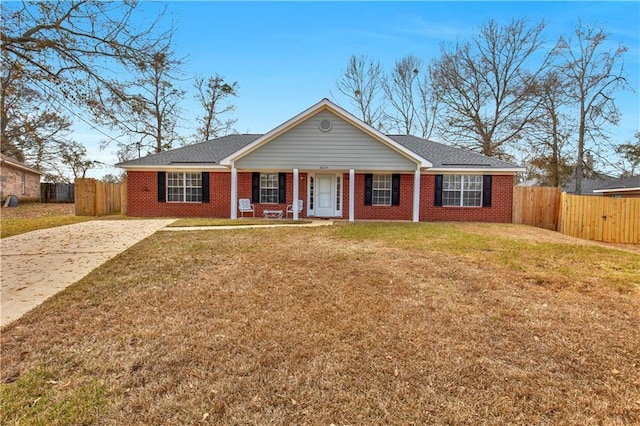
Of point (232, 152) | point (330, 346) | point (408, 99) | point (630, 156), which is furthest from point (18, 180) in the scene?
point (630, 156)

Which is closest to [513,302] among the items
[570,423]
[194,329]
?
[570,423]

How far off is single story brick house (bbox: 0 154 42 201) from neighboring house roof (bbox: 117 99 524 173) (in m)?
12.0

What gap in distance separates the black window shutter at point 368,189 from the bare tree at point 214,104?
18.8 m

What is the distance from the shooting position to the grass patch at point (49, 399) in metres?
2.44

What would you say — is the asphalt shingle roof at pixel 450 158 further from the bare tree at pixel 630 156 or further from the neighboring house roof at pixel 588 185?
the bare tree at pixel 630 156

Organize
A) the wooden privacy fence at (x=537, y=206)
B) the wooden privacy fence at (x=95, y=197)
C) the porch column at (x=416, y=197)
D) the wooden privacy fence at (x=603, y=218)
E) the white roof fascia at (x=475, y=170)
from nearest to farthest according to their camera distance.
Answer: the wooden privacy fence at (x=603, y=218) < the porch column at (x=416, y=197) < the white roof fascia at (x=475, y=170) < the wooden privacy fence at (x=537, y=206) < the wooden privacy fence at (x=95, y=197)

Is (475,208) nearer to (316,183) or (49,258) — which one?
(316,183)

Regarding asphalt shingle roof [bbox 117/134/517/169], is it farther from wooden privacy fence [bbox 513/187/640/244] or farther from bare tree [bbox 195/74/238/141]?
bare tree [bbox 195/74/238/141]

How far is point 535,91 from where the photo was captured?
78.8ft

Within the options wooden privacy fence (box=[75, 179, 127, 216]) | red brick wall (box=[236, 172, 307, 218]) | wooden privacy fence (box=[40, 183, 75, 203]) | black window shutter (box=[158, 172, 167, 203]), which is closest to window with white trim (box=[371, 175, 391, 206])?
red brick wall (box=[236, 172, 307, 218])

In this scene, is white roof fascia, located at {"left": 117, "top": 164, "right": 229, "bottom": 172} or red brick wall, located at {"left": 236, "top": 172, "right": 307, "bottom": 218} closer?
white roof fascia, located at {"left": 117, "top": 164, "right": 229, "bottom": 172}

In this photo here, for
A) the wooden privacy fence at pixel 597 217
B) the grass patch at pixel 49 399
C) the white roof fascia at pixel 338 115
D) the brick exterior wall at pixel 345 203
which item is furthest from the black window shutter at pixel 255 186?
the grass patch at pixel 49 399

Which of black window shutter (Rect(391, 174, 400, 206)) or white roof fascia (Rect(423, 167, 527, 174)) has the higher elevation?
white roof fascia (Rect(423, 167, 527, 174))

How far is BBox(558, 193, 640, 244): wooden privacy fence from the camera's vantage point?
12656 millimetres
